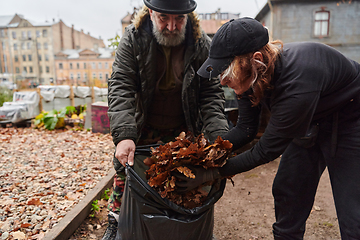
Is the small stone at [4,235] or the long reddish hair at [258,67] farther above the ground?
the long reddish hair at [258,67]

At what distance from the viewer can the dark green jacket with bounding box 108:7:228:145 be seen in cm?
199

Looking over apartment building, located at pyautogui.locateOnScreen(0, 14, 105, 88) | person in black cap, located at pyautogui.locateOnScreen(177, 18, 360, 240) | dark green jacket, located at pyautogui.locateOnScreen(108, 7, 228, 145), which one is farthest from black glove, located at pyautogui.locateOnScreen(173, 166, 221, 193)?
apartment building, located at pyautogui.locateOnScreen(0, 14, 105, 88)

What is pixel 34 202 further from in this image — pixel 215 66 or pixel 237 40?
pixel 237 40

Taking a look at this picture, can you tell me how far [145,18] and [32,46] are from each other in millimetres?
57905

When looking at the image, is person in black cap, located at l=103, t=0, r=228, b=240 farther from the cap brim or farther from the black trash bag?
the cap brim

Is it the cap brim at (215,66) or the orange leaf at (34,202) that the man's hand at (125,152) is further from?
the orange leaf at (34,202)

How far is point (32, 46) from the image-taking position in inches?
1967

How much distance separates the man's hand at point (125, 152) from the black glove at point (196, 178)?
1.28ft

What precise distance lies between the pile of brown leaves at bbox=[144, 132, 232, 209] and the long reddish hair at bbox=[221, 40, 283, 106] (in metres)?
0.47

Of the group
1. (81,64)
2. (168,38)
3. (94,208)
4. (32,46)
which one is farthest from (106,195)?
(32,46)

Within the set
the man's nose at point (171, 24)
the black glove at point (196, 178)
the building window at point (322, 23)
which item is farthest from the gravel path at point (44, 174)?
the building window at point (322, 23)

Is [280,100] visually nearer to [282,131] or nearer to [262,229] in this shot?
[282,131]

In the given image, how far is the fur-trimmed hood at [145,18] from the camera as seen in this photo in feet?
6.95

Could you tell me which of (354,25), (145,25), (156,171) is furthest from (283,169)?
(354,25)
